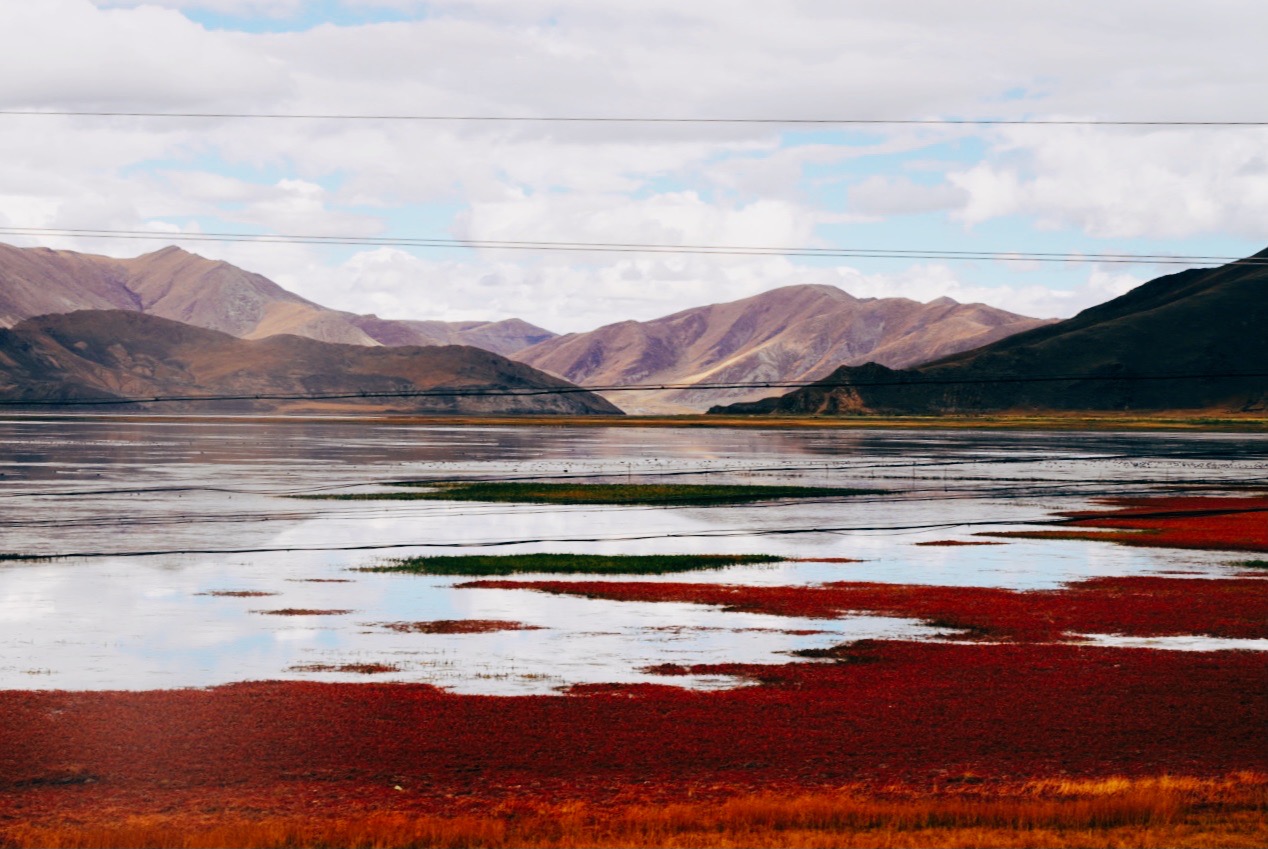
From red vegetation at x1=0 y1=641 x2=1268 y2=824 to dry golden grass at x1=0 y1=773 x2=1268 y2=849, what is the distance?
1.68 ft

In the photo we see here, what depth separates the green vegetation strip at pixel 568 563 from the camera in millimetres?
37812

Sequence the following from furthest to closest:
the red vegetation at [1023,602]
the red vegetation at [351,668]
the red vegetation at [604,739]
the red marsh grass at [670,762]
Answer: the red vegetation at [1023,602], the red vegetation at [351,668], the red vegetation at [604,739], the red marsh grass at [670,762]

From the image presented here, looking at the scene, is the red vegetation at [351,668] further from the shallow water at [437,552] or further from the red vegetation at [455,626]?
the red vegetation at [455,626]

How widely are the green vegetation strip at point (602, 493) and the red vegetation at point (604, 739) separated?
133 feet

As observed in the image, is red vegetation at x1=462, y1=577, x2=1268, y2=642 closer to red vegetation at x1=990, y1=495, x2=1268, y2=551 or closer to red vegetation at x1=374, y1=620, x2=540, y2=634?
red vegetation at x1=374, y1=620, x2=540, y2=634

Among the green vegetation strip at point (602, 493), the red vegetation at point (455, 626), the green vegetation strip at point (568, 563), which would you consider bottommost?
the red vegetation at point (455, 626)

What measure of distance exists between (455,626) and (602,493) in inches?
1554

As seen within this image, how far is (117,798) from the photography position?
1594cm

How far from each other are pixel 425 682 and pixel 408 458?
263ft

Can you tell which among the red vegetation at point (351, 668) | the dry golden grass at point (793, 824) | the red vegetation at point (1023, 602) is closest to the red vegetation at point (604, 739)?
the dry golden grass at point (793, 824)


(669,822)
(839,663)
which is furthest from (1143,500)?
(669,822)

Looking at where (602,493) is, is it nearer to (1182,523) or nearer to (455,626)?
(1182,523)

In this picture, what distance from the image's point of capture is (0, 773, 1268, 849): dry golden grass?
14453 millimetres

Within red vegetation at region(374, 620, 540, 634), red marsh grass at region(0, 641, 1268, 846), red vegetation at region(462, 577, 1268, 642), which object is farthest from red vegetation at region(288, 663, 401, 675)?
red vegetation at region(462, 577, 1268, 642)
